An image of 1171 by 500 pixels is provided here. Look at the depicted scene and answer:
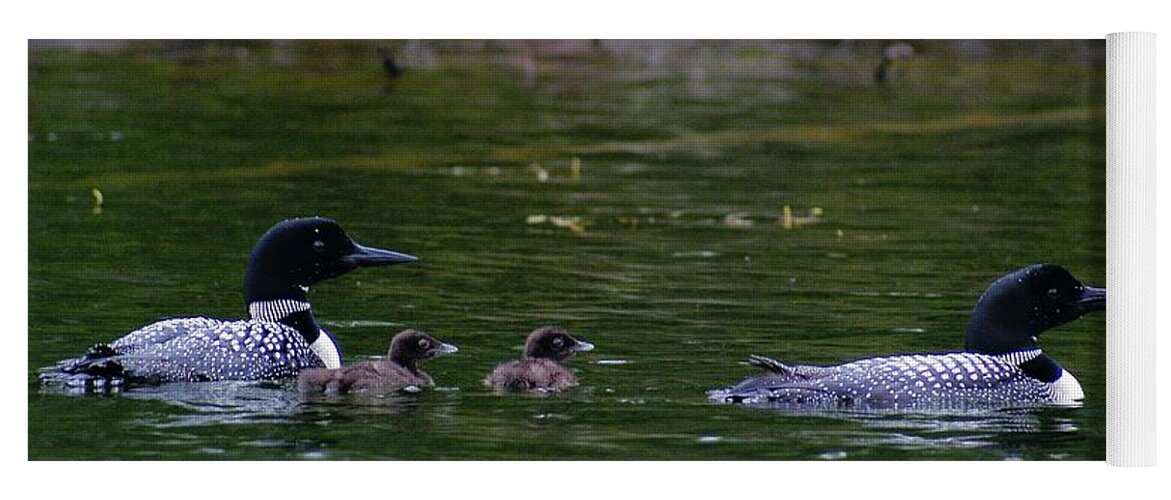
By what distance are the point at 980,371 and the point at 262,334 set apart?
2563 mm

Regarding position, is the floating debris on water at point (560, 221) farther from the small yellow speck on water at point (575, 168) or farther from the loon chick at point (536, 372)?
the loon chick at point (536, 372)

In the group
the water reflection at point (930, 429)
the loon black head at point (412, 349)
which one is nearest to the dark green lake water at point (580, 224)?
the water reflection at point (930, 429)

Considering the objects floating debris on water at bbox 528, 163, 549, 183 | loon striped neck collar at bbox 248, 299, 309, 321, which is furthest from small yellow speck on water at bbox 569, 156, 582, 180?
loon striped neck collar at bbox 248, 299, 309, 321

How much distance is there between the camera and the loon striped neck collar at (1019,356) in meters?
9.17

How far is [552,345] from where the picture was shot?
9.44 metres

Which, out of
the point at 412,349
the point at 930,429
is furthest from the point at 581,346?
the point at 930,429

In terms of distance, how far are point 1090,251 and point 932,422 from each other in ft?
4.13

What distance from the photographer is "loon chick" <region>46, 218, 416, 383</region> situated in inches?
359

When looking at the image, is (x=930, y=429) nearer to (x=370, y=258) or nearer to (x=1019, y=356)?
(x=1019, y=356)

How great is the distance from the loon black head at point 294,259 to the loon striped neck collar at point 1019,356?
85.9 inches

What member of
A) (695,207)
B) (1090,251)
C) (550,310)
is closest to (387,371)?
(550,310)

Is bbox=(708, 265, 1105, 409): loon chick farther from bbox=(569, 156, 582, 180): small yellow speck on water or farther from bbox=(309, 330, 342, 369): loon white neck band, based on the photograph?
bbox=(569, 156, 582, 180): small yellow speck on water

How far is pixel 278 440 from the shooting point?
346 inches

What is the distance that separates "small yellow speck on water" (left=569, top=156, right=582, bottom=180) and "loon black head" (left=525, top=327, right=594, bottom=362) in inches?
155
